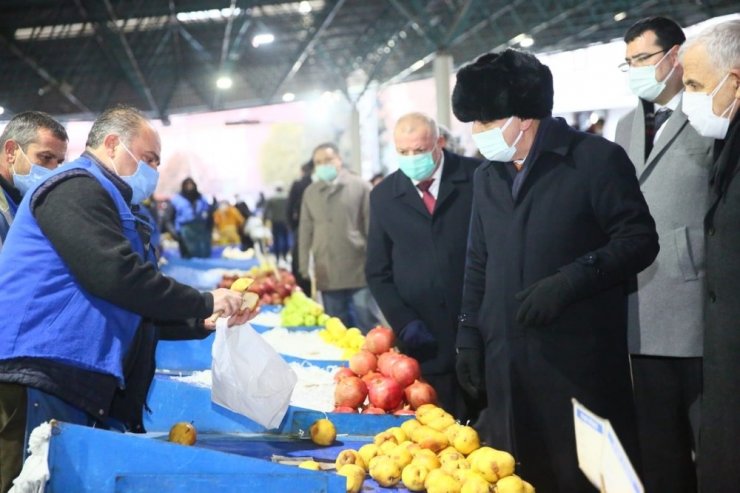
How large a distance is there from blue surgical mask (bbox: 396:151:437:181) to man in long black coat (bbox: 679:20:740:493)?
1.47 m

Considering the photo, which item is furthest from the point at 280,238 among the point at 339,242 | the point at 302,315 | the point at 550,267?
the point at 550,267

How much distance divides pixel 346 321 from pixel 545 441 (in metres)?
4.60

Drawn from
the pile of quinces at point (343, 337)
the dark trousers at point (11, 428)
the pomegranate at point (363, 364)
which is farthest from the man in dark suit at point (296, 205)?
the dark trousers at point (11, 428)

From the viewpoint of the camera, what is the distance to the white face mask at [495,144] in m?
2.88

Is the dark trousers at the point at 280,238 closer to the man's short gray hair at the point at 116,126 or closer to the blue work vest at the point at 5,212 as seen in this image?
the blue work vest at the point at 5,212

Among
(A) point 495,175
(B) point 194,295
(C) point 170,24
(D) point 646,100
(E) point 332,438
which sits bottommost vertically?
(E) point 332,438

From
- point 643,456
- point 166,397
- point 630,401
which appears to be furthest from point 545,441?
point 166,397

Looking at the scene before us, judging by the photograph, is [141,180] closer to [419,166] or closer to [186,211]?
[419,166]

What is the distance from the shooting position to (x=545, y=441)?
2.76 metres

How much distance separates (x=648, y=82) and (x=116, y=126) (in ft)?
6.89

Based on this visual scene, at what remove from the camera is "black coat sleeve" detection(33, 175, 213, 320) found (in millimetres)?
2512

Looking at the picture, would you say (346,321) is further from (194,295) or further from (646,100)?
(194,295)

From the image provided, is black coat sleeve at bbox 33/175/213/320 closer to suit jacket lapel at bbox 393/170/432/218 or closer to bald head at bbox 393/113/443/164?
suit jacket lapel at bbox 393/170/432/218

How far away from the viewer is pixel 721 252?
2568 millimetres
